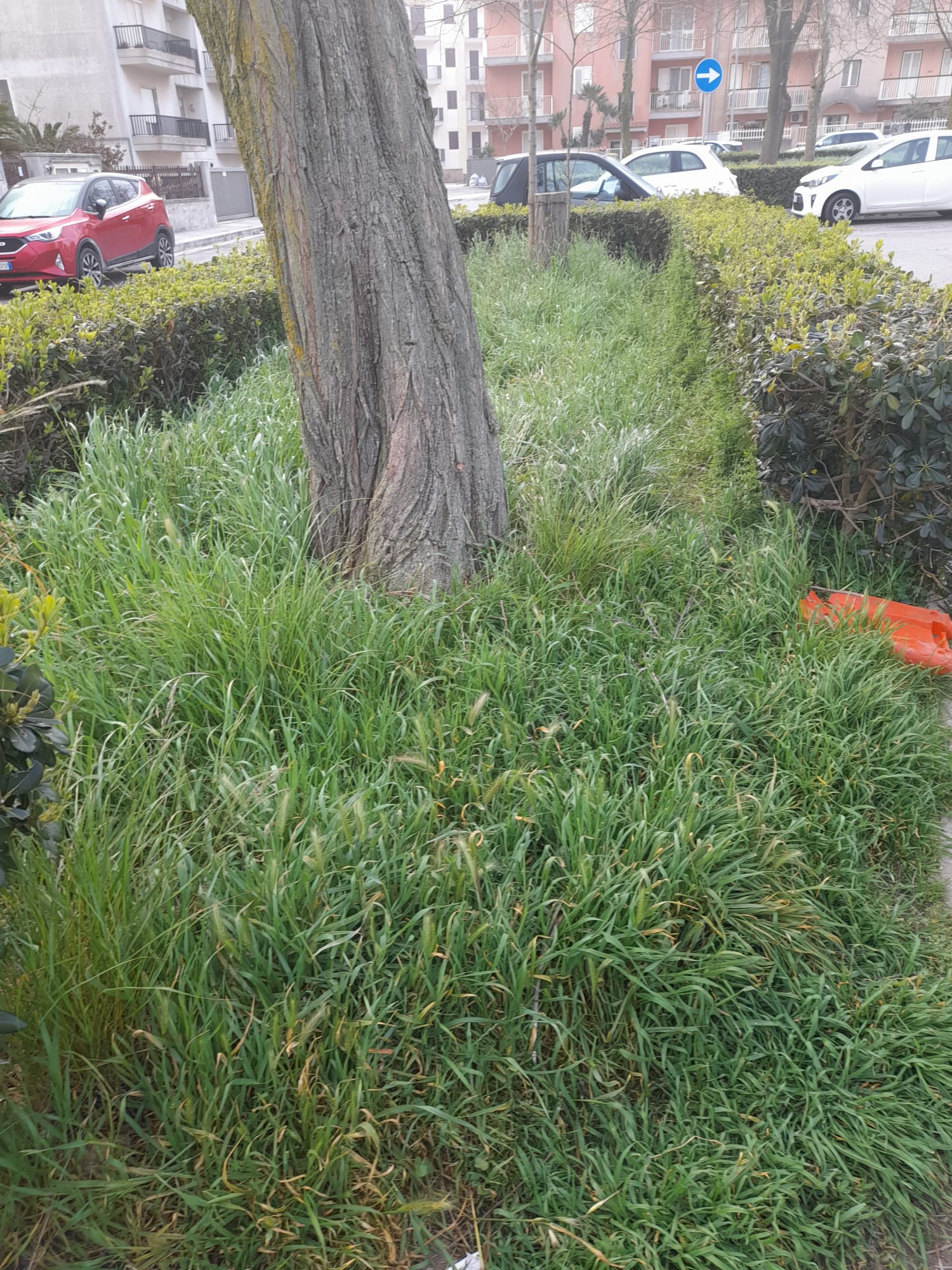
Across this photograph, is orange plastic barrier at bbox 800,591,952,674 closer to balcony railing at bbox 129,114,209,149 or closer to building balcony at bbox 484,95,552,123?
balcony railing at bbox 129,114,209,149

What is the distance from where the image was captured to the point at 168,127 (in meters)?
35.7

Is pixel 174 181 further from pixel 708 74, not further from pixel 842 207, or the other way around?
pixel 842 207

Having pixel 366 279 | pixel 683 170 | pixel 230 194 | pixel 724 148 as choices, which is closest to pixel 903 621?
pixel 366 279

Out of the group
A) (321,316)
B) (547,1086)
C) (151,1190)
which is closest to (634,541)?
(321,316)

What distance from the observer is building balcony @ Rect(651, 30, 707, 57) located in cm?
5422

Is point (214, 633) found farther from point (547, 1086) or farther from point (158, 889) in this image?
point (547, 1086)

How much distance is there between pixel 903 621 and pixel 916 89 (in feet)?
208

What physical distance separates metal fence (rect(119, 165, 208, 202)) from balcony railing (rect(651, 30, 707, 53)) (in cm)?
3462

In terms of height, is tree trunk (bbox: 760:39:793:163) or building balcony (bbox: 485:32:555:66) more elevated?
building balcony (bbox: 485:32:555:66)

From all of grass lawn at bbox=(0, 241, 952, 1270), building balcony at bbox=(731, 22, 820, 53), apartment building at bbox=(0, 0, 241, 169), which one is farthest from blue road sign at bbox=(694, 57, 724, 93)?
building balcony at bbox=(731, 22, 820, 53)

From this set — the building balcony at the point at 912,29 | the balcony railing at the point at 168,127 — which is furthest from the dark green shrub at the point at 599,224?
the building balcony at the point at 912,29

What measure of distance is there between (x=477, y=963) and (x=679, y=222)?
923 centimetres

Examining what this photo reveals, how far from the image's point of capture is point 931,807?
9.52 ft

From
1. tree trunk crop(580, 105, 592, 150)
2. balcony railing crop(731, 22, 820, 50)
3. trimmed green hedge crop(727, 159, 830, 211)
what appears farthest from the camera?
balcony railing crop(731, 22, 820, 50)
